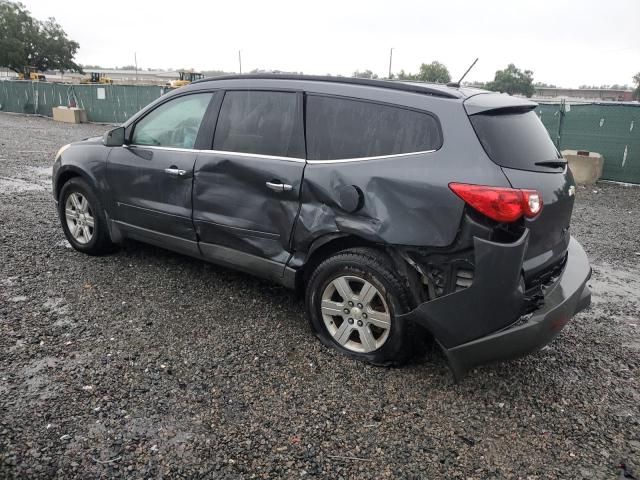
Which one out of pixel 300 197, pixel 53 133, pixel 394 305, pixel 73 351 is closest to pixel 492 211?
pixel 394 305

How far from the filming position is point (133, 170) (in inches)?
174

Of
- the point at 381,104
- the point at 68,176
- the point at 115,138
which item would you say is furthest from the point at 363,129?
the point at 68,176

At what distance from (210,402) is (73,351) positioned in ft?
3.70

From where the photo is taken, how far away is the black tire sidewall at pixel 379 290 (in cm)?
307

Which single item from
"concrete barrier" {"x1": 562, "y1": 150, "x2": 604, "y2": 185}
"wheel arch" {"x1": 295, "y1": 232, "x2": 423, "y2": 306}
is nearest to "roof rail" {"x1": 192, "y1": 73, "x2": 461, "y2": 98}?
"wheel arch" {"x1": 295, "y1": 232, "x2": 423, "y2": 306}

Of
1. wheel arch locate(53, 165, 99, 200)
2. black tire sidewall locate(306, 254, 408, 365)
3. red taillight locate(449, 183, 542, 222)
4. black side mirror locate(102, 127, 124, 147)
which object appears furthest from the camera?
wheel arch locate(53, 165, 99, 200)

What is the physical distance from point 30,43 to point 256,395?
8022cm

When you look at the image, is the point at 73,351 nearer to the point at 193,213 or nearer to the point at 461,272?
the point at 193,213

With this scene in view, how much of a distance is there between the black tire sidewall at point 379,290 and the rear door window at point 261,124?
0.82 meters

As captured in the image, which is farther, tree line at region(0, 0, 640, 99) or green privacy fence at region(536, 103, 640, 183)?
Answer: tree line at region(0, 0, 640, 99)

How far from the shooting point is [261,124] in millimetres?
3715

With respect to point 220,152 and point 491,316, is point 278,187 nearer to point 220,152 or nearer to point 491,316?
point 220,152

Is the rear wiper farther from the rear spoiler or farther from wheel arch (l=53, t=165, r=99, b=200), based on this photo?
wheel arch (l=53, t=165, r=99, b=200)

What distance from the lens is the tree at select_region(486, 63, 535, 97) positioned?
9543 cm
